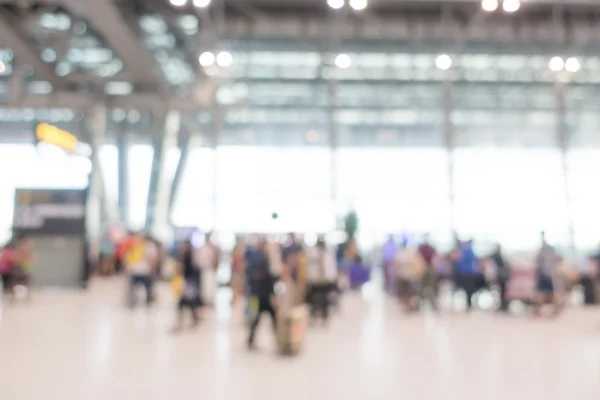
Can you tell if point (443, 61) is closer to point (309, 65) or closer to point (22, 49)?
point (309, 65)

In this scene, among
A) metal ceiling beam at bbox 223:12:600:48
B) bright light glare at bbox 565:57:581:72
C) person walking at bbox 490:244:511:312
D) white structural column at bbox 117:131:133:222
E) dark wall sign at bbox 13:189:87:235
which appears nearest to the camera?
person walking at bbox 490:244:511:312

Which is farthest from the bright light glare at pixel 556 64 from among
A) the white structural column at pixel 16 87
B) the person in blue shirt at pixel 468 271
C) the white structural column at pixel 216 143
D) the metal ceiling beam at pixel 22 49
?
the white structural column at pixel 16 87

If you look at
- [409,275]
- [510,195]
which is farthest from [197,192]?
[510,195]

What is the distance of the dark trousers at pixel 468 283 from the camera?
31.1 ft

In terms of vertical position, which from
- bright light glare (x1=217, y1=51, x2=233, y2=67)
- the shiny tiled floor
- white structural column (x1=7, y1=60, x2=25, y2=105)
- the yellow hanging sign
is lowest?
the shiny tiled floor

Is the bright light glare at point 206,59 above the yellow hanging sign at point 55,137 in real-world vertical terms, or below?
above

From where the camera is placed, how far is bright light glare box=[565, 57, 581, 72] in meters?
16.0

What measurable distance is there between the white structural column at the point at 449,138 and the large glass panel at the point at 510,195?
126 mm

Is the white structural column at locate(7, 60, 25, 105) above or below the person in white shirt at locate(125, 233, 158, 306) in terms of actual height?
above

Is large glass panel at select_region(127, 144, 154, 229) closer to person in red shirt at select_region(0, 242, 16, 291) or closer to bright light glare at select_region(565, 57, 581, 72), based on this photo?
person in red shirt at select_region(0, 242, 16, 291)

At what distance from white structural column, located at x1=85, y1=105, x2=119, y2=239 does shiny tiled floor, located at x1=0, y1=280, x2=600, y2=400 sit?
7.93 metres

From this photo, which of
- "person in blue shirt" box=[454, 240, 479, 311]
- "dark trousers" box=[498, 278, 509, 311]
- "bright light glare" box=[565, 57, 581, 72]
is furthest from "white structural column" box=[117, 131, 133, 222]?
"bright light glare" box=[565, 57, 581, 72]

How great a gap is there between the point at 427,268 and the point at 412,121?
326 inches

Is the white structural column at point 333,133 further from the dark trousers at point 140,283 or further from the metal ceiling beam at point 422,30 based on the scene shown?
the dark trousers at point 140,283
